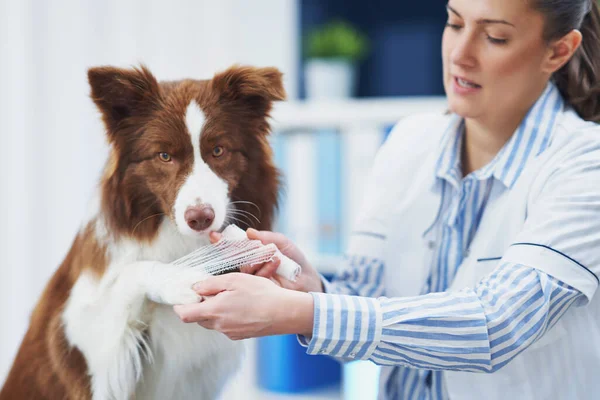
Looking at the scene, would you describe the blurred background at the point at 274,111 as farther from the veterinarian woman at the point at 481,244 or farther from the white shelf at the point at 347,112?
the veterinarian woman at the point at 481,244

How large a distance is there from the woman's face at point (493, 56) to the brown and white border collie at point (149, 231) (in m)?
0.40

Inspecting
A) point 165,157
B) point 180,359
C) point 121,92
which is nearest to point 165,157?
point 165,157

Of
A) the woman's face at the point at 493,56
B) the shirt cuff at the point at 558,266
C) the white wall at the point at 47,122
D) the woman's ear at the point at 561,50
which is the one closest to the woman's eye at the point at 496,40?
the woman's face at the point at 493,56

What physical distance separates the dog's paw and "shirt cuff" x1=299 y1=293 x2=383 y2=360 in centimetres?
20

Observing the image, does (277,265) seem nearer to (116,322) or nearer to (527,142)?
(116,322)

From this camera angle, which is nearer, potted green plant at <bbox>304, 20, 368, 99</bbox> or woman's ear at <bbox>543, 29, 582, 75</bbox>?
woman's ear at <bbox>543, 29, 582, 75</bbox>

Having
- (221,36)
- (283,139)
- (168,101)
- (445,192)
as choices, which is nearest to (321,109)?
(283,139)

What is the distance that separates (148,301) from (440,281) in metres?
0.66

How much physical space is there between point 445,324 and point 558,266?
9.0 inches

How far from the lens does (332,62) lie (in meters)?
3.44

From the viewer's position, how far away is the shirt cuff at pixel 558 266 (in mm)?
1240

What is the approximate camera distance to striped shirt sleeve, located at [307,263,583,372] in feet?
3.88

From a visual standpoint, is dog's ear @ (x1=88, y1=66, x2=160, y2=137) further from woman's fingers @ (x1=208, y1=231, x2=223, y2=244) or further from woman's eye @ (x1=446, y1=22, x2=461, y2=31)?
woman's eye @ (x1=446, y1=22, x2=461, y2=31)

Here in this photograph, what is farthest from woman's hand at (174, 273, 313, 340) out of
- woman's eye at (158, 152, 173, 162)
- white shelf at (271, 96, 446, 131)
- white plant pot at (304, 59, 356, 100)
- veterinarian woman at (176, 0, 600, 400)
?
white plant pot at (304, 59, 356, 100)
